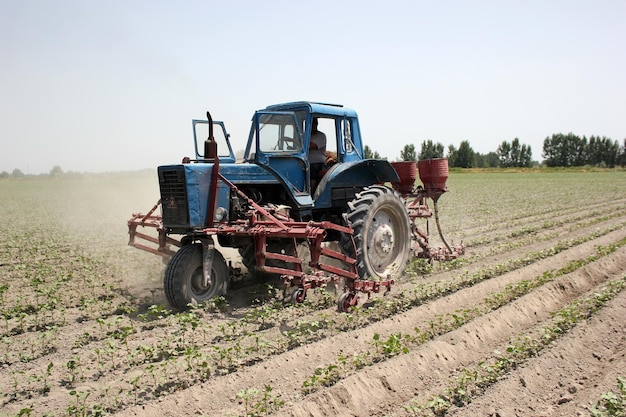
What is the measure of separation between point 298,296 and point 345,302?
0.57 m

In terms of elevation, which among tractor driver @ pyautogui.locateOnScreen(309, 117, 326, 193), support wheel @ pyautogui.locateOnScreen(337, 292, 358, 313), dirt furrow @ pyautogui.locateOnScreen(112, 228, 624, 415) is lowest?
dirt furrow @ pyautogui.locateOnScreen(112, 228, 624, 415)

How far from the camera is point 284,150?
721 cm

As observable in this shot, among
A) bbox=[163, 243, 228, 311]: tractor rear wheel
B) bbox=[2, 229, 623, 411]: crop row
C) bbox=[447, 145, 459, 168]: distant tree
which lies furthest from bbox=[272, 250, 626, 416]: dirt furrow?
bbox=[447, 145, 459, 168]: distant tree

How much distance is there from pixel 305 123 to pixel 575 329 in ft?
13.1

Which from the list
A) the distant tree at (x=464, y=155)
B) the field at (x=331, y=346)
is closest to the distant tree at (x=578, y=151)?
the distant tree at (x=464, y=155)

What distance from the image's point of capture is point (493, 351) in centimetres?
491

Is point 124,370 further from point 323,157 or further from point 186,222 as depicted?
point 323,157

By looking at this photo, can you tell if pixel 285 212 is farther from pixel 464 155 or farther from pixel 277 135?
pixel 464 155

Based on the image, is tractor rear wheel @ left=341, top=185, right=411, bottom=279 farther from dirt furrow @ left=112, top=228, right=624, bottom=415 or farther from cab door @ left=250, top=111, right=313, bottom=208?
dirt furrow @ left=112, top=228, right=624, bottom=415

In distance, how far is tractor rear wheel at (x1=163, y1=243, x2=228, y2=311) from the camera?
Result: 20.2ft

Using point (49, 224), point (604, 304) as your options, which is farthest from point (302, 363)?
point (49, 224)

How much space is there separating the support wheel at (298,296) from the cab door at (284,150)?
1.26 metres

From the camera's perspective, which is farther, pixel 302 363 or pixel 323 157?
pixel 323 157

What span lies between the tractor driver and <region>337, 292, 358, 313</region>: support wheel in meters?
1.95
